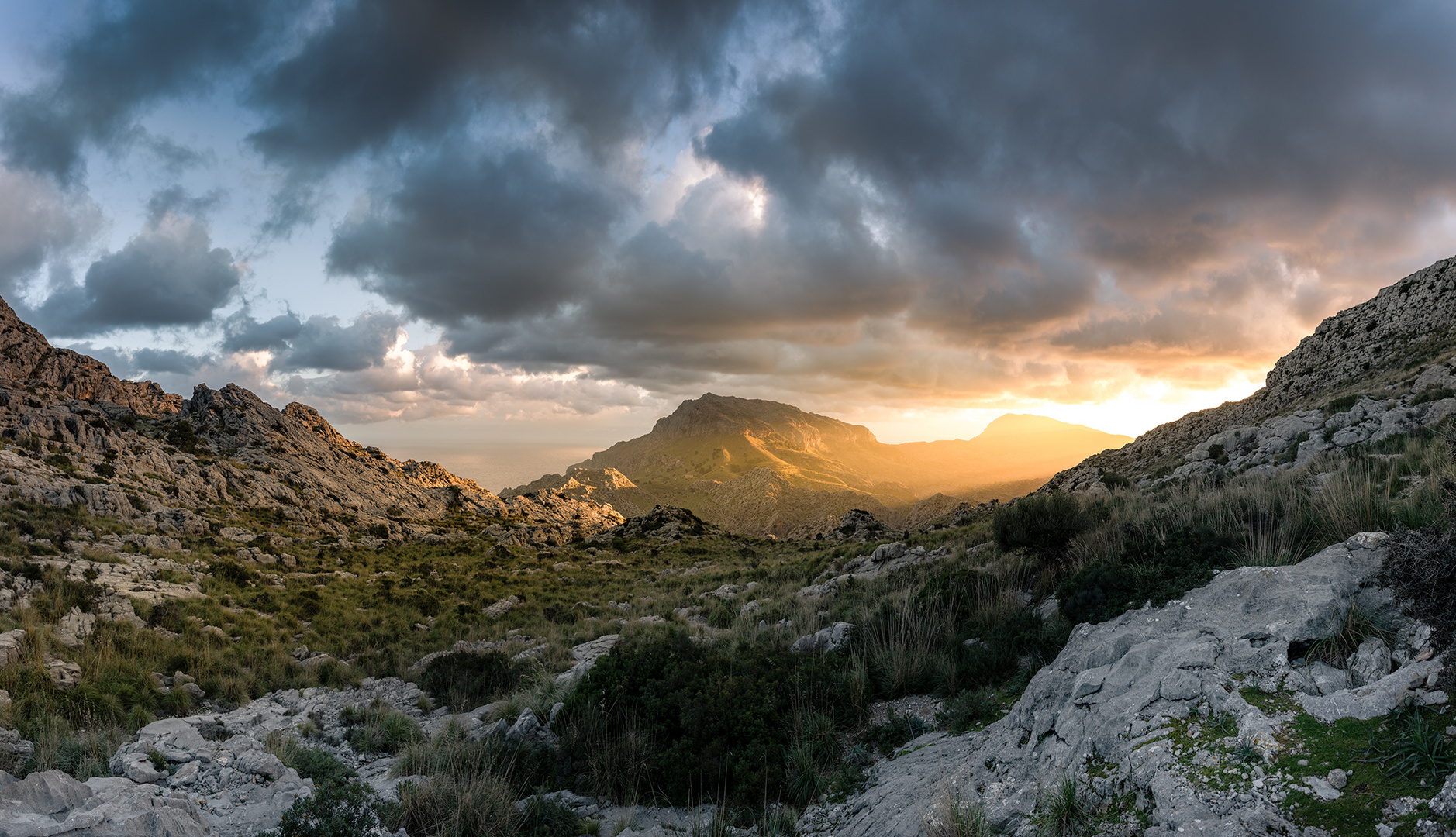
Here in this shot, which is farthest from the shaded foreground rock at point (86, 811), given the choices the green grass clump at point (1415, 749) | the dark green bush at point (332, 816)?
the green grass clump at point (1415, 749)

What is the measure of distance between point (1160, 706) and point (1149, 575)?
3.11 m

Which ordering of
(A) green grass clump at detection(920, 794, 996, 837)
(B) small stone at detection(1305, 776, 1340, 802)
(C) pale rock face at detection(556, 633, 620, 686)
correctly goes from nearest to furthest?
(B) small stone at detection(1305, 776, 1340, 802)
(A) green grass clump at detection(920, 794, 996, 837)
(C) pale rock face at detection(556, 633, 620, 686)

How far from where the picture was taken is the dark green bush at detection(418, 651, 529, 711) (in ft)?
45.2

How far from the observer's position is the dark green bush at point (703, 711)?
7324mm

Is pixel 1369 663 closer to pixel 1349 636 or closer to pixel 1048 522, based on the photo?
pixel 1349 636

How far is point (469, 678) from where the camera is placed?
14.5 m

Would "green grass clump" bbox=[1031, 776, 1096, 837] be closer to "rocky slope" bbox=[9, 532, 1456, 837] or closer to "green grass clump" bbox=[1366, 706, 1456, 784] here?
"rocky slope" bbox=[9, 532, 1456, 837]

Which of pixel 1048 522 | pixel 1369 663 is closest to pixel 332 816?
pixel 1369 663

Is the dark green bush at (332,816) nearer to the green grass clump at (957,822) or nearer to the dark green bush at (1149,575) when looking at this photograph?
the green grass clump at (957,822)

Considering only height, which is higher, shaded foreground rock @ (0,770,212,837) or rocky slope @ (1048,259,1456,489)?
rocky slope @ (1048,259,1456,489)

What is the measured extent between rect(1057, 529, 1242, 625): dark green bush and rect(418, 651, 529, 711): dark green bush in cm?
1215

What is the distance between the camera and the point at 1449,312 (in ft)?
118

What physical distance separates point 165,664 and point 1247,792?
20.8 metres

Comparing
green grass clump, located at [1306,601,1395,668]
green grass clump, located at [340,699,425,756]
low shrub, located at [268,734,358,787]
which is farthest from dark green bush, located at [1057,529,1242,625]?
green grass clump, located at [340,699,425,756]
